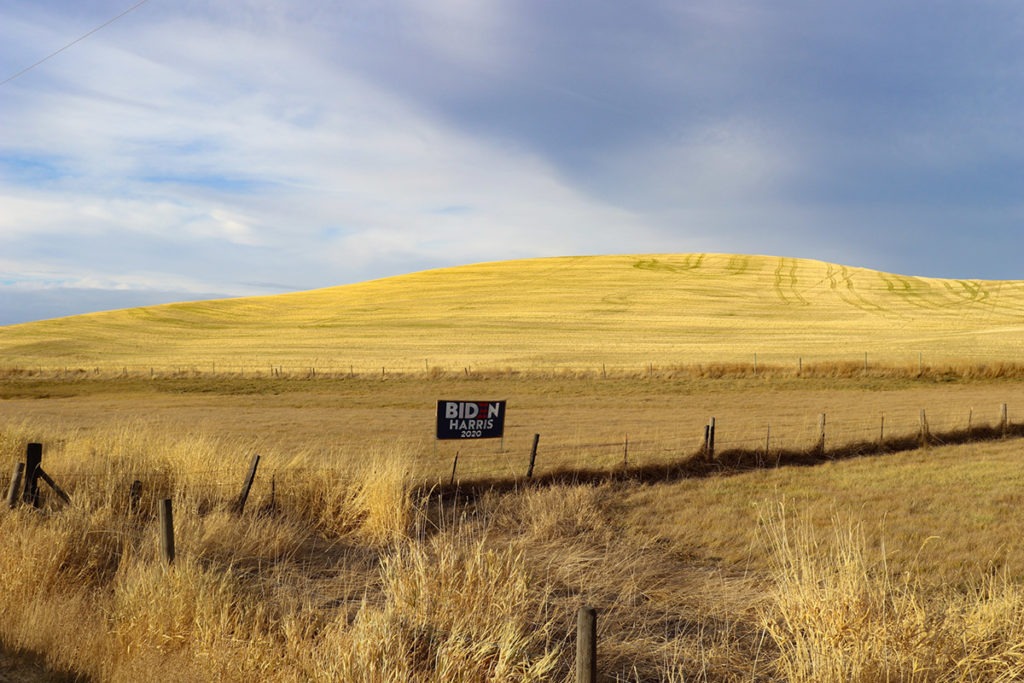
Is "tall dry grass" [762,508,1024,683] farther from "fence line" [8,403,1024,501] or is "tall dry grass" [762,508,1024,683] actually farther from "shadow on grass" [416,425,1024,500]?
"fence line" [8,403,1024,501]

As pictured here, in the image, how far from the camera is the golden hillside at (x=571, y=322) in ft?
175

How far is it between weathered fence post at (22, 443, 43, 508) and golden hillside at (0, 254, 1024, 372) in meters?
36.6

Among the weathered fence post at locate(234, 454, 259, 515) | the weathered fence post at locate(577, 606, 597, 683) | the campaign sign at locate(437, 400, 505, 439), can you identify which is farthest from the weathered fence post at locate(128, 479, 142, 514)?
the weathered fence post at locate(577, 606, 597, 683)

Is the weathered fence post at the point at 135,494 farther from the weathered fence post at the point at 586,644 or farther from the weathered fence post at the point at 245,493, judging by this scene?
the weathered fence post at the point at 586,644

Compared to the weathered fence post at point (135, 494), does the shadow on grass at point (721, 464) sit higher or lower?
lower

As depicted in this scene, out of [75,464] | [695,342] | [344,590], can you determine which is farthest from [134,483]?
[695,342]

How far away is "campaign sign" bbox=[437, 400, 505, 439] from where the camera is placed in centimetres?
1688

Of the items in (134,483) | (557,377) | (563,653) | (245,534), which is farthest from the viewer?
(557,377)

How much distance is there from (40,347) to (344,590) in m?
63.0

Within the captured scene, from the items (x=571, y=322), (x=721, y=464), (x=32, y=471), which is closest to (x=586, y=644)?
A: (x=32, y=471)

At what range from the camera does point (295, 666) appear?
19.2ft

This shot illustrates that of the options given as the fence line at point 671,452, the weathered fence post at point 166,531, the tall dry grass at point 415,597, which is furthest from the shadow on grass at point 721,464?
the weathered fence post at point 166,531

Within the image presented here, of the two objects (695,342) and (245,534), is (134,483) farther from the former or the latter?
(695,342)

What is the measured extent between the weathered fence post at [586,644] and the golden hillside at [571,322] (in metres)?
42.5
